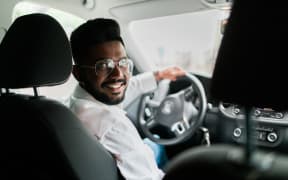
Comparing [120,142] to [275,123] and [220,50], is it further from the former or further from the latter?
[220,50]

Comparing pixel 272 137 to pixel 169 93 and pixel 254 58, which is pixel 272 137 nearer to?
pixel 169 93

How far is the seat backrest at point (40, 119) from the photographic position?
1.70 meters

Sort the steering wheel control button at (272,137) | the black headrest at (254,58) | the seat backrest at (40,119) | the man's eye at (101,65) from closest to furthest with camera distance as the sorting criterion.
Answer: the black headrest at (254,58) → the seat backrest at (40,119) → the man's eye at (101,65) → the steering wheel control button at (272,137)

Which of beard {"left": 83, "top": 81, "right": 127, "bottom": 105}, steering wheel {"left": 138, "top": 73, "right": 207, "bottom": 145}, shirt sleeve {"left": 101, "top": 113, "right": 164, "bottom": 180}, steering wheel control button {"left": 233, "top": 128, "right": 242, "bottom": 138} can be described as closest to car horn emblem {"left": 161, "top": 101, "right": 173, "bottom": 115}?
steering wheel {"left": 138, "top": 73, "right": 207, "bottom": 145}

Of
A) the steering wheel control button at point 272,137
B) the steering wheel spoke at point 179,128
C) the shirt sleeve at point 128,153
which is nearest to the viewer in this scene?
the shirt sleeve at point 128,153

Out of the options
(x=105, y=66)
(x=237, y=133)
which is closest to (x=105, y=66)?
(x=105, y=66)

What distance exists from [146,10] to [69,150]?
51.5 inches

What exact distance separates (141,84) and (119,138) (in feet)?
3.05

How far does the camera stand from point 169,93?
3.00m

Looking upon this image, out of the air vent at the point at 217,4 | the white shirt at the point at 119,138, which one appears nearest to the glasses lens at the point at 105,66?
the white shirt at the point at 119,138

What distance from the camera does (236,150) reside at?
948 mm

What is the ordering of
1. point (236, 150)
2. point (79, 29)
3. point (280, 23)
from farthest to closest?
point (79, 29)
point (236, 150)
point (280, 23)

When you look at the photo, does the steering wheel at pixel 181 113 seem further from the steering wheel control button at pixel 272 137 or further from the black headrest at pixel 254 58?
the black headrest at pixel 254 58

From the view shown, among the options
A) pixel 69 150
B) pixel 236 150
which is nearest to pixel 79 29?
pixel 69 150
